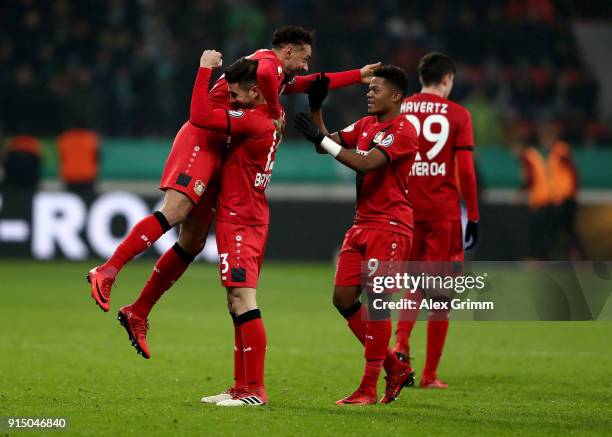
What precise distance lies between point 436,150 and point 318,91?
115 cm

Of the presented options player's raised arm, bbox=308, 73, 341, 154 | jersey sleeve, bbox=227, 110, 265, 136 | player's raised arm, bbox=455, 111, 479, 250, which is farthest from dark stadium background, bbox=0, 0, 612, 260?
jersey sleeve, bbox=227, 110, 265, 136

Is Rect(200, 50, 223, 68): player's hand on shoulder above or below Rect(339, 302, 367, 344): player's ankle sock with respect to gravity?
above

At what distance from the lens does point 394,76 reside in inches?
274

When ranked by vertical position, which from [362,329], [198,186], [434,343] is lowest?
[434,343]

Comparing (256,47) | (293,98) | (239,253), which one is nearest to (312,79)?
(239,253)

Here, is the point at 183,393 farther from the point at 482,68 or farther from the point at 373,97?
the point at 482,68

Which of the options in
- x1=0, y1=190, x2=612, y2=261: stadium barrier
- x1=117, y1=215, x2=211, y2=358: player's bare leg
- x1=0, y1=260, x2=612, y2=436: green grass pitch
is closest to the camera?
x1=0, y1=260, x2=612, y2=436: green grass pitch

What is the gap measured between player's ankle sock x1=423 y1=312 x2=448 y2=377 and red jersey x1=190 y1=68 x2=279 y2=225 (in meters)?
1.76

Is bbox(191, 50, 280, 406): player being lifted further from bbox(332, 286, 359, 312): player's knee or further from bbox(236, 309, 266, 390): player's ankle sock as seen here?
bbox(332, 286, 359, 312): player's knee

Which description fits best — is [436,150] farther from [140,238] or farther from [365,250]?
[140,238]

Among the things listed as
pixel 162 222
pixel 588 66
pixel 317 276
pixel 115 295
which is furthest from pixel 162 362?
pixel 588 66

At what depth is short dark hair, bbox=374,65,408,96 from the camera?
6.96 metres

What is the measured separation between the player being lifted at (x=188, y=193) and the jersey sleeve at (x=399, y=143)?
2.19ft

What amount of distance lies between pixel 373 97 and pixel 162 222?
4.97ft
